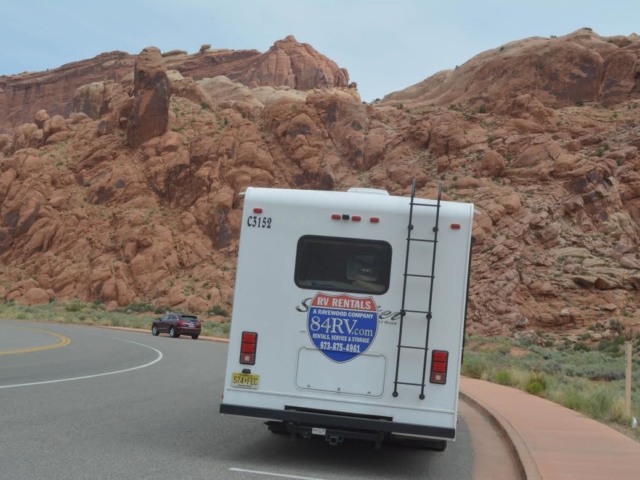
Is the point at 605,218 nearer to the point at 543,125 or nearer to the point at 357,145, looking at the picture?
the point at 543,125

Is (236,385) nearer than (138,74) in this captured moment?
Yes

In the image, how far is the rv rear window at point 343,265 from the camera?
8.98 m

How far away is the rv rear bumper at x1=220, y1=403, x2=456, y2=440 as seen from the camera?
858cm

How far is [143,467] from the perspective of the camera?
8031 millimetres

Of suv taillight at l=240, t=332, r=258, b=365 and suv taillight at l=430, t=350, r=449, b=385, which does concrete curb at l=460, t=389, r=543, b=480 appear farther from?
suv taillight at l=240, t=332, r=258, b=365

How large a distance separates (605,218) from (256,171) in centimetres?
2655

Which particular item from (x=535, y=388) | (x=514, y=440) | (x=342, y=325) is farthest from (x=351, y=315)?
(x=535, y=388)

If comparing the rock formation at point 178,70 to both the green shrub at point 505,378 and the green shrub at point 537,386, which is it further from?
the green shrub at point 537,386

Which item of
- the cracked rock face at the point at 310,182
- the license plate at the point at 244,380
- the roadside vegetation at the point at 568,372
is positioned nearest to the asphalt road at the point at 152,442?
the license plate at the point at 244,380

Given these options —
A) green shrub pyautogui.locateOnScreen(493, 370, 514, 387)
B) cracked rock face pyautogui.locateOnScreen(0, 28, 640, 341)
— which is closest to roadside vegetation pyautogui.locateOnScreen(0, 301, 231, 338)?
cracked rock face pyautogui.locateOnScreen(0, 28, 640, 341)

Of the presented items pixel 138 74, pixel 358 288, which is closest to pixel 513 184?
pixel 138 74

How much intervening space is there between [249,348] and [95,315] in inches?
1760

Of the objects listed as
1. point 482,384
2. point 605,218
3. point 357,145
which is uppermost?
point 357,145

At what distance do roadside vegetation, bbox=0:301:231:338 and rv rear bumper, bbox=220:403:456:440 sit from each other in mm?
35669
